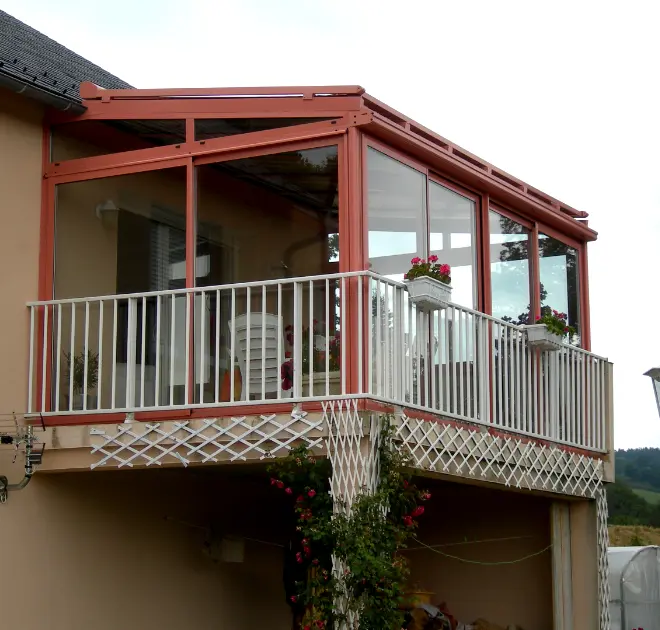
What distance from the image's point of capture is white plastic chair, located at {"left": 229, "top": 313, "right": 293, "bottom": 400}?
9.47 metres

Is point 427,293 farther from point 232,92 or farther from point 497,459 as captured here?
point 232,92

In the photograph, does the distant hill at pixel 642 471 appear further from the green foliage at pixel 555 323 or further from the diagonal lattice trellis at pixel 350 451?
the diagonal lattice trellis at pixel 350 451

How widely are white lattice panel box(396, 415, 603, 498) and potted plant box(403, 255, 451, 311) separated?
90cm

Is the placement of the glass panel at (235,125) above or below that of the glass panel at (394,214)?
above

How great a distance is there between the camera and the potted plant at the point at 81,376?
10.0 m

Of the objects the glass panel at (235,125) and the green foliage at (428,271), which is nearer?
the green foliage at (428,271)

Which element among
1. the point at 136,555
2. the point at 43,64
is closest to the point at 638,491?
the point at 136,555

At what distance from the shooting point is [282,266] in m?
12.1

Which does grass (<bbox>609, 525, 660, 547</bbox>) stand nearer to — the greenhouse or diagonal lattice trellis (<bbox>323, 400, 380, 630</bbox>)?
the greenhouse

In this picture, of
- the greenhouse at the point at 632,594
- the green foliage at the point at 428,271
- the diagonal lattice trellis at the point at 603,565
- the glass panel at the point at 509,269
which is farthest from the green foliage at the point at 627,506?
the green foliage at the point at 428,271

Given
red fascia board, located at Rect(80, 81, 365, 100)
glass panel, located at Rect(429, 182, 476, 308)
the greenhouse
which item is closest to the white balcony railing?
glass panel, located at Rect(429, 182, 476, 308)

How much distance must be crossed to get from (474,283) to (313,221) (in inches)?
61.3

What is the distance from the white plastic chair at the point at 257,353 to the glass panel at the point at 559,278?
3.36m

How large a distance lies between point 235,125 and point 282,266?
7.90ft
